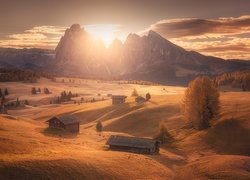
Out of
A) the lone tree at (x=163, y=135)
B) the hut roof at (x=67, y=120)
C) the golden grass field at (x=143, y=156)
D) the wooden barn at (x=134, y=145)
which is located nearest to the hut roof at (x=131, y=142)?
the wooden barn at (x=134, y=145)

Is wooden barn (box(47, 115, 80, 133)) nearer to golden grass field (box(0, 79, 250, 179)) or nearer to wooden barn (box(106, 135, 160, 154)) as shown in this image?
golden grass field (box(0, 79, 250, 179))

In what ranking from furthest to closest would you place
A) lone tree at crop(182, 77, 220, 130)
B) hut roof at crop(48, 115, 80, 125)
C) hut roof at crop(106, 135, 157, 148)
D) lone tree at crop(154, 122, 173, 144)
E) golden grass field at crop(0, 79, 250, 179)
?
1. hut roof at crop(48, 115, 80, 125)
2. lone tree at crop(182, 77, 220, 130)
3. lone tree at crop(154, 122, 173, 144)
4. hut roof at crop(106, 135, 157, 148)
5. golden grass field at crop(0, 79, 250, 179)

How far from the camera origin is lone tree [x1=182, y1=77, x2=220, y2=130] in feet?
269

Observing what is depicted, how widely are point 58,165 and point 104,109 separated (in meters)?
87.1

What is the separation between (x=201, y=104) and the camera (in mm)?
83875

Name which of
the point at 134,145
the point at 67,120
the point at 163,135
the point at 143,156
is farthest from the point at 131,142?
the point at 67,120

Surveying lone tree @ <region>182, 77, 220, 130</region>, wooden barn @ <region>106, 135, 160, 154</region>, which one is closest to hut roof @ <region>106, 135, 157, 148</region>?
wooden barn @ <region>106, 135, 160, 154</region>

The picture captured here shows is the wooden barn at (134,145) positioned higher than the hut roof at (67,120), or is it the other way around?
the hut roof at (67,120)

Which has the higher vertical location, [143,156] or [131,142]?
[131,142]

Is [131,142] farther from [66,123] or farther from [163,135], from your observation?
[66,123]

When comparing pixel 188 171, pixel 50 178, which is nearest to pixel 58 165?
pixel 50 178

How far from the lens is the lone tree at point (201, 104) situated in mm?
82062

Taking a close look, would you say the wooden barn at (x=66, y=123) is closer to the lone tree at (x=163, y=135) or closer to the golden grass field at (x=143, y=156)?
the golden grass field at (x=143, y=156)

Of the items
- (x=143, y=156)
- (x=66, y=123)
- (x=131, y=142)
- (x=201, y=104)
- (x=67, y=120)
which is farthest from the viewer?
(x=67, y=120)
